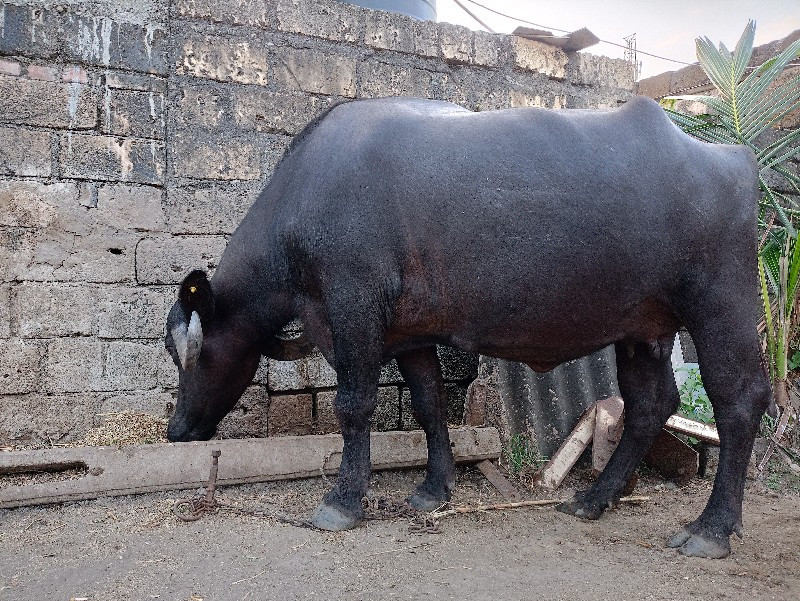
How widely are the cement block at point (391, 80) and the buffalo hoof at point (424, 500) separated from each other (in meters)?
2.58

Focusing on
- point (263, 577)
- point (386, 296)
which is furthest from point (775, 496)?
point (263, 577)

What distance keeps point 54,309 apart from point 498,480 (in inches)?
106

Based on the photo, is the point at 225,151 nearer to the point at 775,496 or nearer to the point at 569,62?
the point at 569,62

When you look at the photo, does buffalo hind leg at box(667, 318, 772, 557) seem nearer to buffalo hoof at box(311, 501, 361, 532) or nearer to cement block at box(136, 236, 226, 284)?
buffalo hoof at box(311, 501, 361, 532)

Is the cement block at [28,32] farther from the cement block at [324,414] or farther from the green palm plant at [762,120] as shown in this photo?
the green palm plant at [762,120]

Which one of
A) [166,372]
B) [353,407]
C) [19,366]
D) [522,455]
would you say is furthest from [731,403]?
[19,366]

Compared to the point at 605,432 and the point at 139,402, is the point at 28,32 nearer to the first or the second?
the point at 139,402

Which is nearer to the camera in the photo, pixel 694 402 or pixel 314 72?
pixel 314 72

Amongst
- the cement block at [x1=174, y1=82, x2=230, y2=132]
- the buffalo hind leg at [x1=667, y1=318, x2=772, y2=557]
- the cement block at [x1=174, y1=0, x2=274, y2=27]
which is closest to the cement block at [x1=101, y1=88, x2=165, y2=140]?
the cement block at [x1=174, y1=82, x2=230, y2=132]

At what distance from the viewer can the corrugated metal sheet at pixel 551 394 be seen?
182 inches

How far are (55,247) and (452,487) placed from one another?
2627 mm

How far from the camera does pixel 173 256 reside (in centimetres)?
459

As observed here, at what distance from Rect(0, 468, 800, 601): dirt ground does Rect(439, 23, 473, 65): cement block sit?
3057mm

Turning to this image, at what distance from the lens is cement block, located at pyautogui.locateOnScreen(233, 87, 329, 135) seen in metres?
4.71
